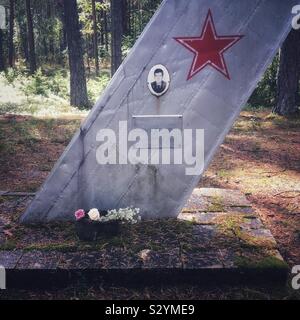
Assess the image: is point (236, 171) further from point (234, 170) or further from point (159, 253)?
point (159, 253)

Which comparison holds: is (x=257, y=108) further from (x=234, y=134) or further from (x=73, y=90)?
(x=73, y=90)

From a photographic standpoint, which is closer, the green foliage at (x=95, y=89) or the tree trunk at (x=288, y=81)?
the tree trunk at (x=288, y=81)

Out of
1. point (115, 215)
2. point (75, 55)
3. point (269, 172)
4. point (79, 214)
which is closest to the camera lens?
point (79, 214)

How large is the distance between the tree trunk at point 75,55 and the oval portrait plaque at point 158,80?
11.9 m

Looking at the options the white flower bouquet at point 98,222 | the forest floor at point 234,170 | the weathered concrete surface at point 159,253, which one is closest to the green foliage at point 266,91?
the forest floor at point 234,170

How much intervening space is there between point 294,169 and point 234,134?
3.56 m

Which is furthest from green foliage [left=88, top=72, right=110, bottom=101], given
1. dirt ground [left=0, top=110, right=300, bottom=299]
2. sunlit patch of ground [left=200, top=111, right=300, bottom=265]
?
sunlit patch of ground [left=200, top=111, right=300, bottom=265]

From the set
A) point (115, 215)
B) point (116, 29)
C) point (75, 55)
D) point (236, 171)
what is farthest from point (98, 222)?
point (116, 29)

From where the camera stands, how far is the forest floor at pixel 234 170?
351 centimetres

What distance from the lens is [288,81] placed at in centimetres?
1302

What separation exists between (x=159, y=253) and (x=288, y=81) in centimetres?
1118

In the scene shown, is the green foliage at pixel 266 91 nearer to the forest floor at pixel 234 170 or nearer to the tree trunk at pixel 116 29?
the forest floor at pixel 234 170

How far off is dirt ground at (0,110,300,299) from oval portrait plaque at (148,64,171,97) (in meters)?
2.05

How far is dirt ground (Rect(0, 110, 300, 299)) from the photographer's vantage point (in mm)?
3504
